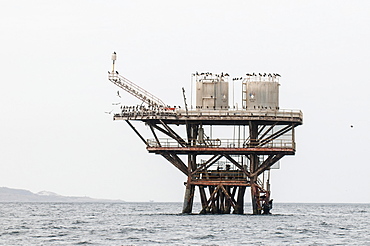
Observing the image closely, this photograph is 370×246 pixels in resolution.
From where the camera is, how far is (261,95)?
254 ft

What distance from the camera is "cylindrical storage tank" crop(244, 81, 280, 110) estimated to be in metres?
77.3

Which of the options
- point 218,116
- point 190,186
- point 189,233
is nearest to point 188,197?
point 190,186

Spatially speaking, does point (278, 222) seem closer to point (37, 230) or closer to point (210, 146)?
point (210, 146)

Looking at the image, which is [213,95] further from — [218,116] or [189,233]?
[189,233]

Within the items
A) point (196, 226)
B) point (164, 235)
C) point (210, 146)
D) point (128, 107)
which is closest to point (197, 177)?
point (210, 146)

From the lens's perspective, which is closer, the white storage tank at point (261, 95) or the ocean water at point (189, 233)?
the ocean water at point (189, 233)

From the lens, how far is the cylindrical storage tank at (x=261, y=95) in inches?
3044

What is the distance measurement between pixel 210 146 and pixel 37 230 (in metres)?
19.2

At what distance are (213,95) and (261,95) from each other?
4.05 m

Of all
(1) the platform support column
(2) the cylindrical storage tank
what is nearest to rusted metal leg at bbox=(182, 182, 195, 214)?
(1) the platform support column

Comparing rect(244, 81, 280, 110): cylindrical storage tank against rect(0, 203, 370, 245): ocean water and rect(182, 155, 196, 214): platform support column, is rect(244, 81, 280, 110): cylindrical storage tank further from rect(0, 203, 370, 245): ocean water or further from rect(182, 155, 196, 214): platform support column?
rect(0, 203, 370, 245): ocean water

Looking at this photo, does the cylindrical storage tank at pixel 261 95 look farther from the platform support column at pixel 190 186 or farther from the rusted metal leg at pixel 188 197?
the rusted metal leg at pixel 188 197

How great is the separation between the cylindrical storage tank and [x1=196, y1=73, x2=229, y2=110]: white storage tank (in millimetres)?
1839

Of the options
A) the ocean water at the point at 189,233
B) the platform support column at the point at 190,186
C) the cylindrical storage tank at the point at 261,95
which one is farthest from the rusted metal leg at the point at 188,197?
the cylindrical storage tank at the point at 261,95
